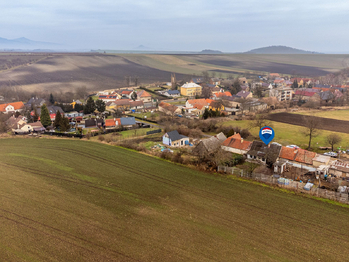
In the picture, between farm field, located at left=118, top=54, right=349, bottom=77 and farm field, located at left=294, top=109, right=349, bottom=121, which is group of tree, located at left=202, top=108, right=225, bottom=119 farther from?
farm field, located at left=118, top=54, right=349, bottom=77

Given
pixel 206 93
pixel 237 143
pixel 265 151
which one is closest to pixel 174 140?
pixel 237 143

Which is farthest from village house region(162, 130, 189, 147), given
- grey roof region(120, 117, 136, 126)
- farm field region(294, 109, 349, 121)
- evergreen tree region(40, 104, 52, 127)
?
farm field region(294, 109, 349, 121)

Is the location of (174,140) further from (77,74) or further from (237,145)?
(77,74)

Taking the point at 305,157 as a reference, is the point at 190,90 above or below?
above

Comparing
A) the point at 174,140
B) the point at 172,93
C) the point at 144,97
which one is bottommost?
the point at 174,140

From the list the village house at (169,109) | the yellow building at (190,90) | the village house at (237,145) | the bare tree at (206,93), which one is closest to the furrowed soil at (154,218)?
the village house at (237,145)

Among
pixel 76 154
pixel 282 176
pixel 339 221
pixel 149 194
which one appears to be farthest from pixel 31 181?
pixel 339 221
